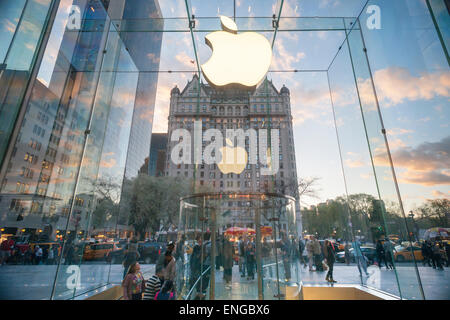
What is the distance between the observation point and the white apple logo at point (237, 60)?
2.51m

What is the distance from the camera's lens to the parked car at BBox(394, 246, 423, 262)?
2326 mm

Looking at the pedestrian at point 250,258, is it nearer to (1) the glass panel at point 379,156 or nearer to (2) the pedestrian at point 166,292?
(2) the pedestrian at point 166,292

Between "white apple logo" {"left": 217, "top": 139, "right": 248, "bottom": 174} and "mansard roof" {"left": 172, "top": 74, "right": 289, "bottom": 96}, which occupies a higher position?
"mansard roof" {"left": 172, "top": 74, "right": 289, "bottom": 96}

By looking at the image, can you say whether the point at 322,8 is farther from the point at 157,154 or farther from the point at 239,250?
the point at 157,154

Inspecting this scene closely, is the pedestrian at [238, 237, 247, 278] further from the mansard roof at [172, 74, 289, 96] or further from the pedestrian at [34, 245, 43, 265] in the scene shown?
the pedestrian at [34, 245, 43, 265]

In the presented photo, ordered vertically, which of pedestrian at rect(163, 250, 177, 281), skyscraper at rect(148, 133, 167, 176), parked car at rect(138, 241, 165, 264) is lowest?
parked car at rect(138, 241, 165, 264)

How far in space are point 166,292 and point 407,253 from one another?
3040mm

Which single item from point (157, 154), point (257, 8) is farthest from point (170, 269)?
point (157, 154)

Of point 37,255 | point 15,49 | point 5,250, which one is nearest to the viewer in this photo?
point 15,49

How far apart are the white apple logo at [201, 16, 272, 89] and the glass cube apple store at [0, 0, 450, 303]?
2 centimetres

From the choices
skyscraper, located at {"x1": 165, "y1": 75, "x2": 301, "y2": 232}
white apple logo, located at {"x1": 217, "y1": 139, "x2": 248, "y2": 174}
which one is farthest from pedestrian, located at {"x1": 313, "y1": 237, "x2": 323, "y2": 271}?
white apple logo, located at {"x1": 217, "y1": 139, "x2": 248, "y2": 174}

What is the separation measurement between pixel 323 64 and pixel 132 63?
192 inches

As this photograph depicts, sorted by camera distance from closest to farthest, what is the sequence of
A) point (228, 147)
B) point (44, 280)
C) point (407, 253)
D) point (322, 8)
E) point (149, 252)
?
point (407, 253) < point (44, 280) < point (322, 8) < point (228, 147) < point (149, 252)

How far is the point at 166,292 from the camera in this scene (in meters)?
2.20
